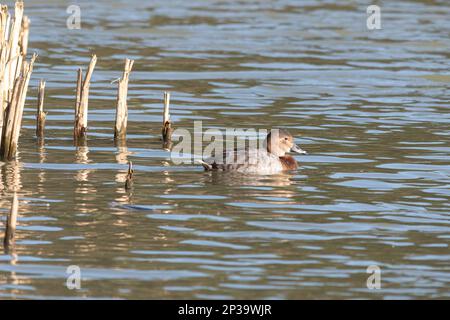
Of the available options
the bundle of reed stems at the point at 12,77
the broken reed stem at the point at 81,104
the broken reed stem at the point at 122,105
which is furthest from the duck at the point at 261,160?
the bundle of reed stems at the point at 12,77

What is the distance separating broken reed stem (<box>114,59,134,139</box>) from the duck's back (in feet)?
5.44

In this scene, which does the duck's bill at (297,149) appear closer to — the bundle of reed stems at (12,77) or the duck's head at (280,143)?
the duck's head at (280,143)

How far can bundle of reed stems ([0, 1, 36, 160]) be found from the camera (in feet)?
43.1

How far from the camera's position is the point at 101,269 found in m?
9.48

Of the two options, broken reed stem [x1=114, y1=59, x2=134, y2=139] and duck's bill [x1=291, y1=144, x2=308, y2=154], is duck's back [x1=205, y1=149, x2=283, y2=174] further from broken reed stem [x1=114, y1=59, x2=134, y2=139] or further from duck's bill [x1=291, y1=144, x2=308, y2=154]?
broken reed stem [x1=114, y1=59, x2=134, y2=139]

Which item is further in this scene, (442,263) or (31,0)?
(31,0)

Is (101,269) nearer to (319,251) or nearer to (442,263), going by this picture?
(319,251)

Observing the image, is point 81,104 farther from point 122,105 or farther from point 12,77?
point 12,77

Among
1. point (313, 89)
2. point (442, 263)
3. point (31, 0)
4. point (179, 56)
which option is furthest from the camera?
point (31, 0)

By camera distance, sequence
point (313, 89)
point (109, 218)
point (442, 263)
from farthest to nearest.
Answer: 1. point (313, 89)
2. point (109, 218)
3. point (442, 263)

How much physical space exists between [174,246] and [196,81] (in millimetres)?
10911

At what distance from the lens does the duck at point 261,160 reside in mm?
13484

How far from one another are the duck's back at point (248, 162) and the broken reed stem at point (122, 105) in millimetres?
1657
